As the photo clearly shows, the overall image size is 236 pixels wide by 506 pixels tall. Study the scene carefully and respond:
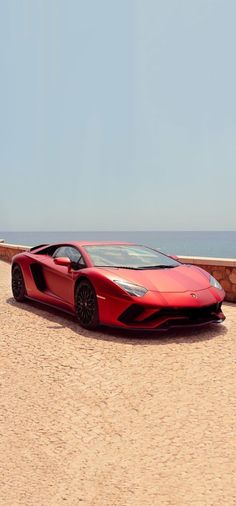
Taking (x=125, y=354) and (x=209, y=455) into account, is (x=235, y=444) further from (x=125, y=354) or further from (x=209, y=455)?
(x=125, y=354)

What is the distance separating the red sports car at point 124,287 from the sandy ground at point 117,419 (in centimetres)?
26

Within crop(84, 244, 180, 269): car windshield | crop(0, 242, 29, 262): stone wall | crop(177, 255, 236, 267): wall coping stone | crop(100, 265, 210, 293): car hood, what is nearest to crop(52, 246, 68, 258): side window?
crop(84, 244, 180, 269): car windshield

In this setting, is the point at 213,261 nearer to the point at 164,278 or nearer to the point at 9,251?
the point at 164,278

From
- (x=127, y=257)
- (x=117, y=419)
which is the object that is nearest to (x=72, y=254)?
(x=127, y=257)

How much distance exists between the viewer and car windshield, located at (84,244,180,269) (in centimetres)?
586

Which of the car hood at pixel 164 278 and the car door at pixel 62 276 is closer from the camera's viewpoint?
the car hood at pixel 164 278

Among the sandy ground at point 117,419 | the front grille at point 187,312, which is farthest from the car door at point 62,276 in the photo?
the front grille at point 187,312

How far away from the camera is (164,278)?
216 inches

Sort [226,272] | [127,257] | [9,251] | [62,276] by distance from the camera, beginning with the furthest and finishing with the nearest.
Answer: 1. [9,251]
2. [226,272]
3. [127,257]
4. [62,276]

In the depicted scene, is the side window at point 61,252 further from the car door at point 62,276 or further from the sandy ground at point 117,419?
the sandy ground at point 117,419

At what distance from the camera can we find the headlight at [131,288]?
501cm

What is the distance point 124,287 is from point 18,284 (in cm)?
279

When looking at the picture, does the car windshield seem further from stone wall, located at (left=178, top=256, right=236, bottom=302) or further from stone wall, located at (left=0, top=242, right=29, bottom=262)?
stone wall, located at (left=0, top=242, right=29, bottom=262)

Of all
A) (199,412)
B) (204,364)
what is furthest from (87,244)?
(199,412)
